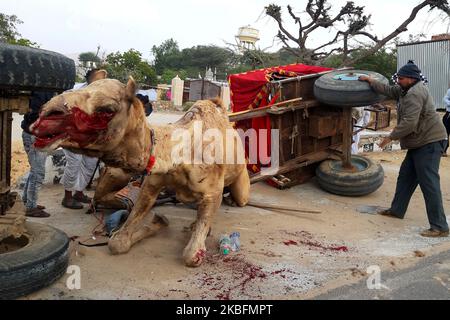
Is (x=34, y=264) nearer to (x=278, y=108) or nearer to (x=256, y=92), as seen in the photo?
(x=278, y=108)

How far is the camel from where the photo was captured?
277 cm

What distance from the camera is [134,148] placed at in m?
3.24

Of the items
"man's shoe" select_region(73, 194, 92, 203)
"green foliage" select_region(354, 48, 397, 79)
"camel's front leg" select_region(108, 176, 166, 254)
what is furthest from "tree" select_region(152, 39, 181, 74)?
"camel's front leg" select_region(108, 176, 166, 254)

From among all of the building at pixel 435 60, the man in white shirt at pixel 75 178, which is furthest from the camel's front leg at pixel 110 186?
the building at pixel 435 60

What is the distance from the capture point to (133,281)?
3617mm

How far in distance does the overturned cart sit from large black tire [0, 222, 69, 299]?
3.68 metres

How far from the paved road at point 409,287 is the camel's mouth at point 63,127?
214cm

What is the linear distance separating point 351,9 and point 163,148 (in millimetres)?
12711

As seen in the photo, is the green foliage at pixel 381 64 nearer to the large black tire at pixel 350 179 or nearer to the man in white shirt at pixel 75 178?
the large black tire at pixel 350 179

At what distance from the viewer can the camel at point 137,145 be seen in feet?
9.09

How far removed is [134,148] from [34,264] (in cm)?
107

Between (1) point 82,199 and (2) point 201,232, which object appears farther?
(1) point 82,199

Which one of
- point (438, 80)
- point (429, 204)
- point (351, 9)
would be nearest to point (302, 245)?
point (429, 204)

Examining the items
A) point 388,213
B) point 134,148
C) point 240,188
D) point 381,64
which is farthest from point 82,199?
point 381,64
